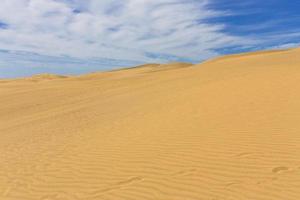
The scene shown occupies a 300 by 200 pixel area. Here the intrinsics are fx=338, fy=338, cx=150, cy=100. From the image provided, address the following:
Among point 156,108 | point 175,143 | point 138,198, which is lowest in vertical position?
point 138,198

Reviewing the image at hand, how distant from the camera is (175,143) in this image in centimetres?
702

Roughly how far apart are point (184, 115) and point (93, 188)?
521 centimetres

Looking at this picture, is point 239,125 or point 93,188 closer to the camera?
point 93,188

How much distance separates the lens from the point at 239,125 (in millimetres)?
7672

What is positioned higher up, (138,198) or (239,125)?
(239,125)

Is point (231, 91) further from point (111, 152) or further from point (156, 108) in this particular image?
point (111, 152)

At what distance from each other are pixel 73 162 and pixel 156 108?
571 centimetres

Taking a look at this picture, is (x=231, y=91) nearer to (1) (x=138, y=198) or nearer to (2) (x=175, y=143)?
(2) (x=175, y=143)

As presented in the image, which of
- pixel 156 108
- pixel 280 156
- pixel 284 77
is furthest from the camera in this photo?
pixel 284 77

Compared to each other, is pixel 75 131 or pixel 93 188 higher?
pixel 75 131

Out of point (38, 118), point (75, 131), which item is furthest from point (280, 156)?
point (38, 118)

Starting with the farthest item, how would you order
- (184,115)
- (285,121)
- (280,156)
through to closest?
(184,115) → (285,121) → (280,156)

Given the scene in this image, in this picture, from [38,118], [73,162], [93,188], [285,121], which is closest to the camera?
[93,188]

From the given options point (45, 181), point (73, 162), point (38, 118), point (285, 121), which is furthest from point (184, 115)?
point (38, 118)
